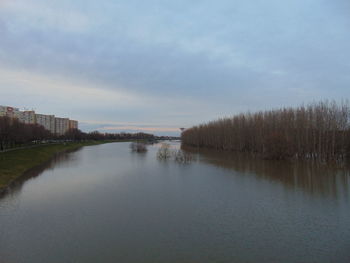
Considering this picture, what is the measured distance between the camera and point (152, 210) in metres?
11.6

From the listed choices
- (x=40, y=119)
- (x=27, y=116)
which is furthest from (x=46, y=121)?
(x=27, y=116)

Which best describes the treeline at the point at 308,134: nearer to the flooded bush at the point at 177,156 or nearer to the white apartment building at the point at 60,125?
Answer: the flooded bush at the point at 177,156

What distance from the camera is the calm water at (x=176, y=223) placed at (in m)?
7.44

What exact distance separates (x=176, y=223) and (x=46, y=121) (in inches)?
4825

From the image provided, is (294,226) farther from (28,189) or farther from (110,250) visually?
(28,189)

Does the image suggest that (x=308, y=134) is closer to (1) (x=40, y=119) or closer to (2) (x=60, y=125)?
(1) (x=40, y=119)

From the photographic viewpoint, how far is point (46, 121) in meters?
116

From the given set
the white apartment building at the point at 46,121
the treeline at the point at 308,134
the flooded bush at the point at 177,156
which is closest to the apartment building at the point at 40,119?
the white apartment building at the point at 46,121

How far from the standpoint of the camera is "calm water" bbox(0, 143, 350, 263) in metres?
7.44

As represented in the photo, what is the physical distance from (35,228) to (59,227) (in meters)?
0.89

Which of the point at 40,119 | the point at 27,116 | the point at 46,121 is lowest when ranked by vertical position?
the point at 46,121

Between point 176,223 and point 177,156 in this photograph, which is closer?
point 176,223

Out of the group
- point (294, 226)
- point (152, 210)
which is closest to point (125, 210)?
point (152, 210)

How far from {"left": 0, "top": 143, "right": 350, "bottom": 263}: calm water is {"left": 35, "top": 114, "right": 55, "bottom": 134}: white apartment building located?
106m
